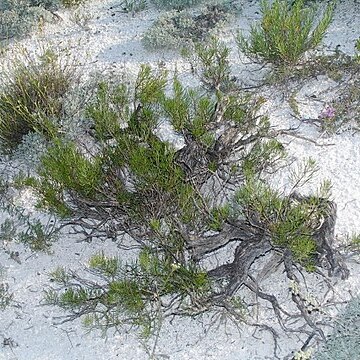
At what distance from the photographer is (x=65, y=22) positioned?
659 cm

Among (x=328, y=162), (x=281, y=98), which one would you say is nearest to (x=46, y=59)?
(x=281, y=98)

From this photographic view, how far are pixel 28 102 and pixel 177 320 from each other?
6.31 feet

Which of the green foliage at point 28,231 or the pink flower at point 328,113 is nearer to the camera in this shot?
the green foliage at point 28,231

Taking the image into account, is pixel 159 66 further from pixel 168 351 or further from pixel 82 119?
pixel 168 351

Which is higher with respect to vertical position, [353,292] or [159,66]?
[159,66]

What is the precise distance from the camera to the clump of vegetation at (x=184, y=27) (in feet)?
19.6

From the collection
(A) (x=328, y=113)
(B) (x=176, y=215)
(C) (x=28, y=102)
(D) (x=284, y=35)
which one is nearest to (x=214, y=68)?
(D) (x=284, y=35)

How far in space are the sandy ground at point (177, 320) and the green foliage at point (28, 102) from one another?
49cm

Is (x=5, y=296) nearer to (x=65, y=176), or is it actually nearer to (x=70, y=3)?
(x=65, y=176)

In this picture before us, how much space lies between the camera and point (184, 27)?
6129 mm

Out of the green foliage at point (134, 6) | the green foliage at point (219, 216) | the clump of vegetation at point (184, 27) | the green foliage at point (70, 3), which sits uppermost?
the green foliage at point (70, 3)

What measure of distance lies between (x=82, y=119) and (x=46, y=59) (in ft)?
1.66

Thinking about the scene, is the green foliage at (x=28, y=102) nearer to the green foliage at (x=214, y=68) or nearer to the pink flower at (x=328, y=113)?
the green foliage at (x=214, y=68)

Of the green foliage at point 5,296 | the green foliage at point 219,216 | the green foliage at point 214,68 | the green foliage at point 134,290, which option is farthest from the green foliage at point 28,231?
the green foliage at point 214,68
